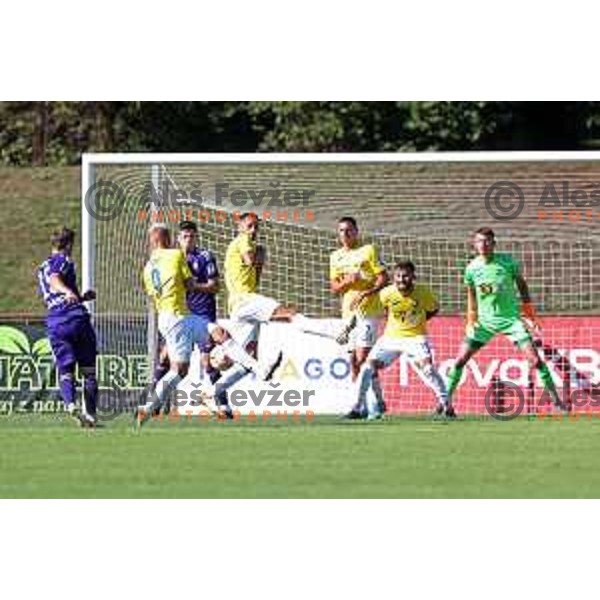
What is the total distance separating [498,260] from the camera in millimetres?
23891

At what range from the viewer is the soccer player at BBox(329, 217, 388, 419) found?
77.7ft

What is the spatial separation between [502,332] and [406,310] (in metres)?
1.02

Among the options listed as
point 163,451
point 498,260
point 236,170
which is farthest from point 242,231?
point 163,451

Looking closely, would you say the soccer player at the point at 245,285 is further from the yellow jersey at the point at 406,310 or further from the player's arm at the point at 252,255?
the yellow jersey at the point at 406,310

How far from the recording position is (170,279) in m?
23.2

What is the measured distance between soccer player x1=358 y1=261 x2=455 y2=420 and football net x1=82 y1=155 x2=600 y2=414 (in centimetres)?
100

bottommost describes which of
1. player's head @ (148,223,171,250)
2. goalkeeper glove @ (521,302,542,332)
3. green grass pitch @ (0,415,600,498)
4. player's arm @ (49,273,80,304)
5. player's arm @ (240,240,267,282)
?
green grass pitch @ (0,415,600,498)

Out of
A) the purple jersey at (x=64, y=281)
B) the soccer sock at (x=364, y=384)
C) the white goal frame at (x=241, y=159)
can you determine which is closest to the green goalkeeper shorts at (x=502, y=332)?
the soccer sock at (x=364, y=384)

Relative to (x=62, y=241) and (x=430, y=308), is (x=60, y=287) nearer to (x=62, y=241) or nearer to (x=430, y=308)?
(x=62, y=241)

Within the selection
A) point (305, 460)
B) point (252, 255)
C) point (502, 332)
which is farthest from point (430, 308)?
point (305, 460)

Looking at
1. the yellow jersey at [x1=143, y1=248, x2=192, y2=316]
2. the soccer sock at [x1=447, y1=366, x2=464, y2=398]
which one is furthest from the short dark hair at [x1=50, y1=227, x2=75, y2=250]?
the soccer sock at [x1=447, y1=366, x2=464, y2=398]

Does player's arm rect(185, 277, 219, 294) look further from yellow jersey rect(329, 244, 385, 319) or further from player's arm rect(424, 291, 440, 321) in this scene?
player's arm rect(424, 291, 440, 321)

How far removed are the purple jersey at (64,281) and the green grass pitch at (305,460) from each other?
1147 millimetres

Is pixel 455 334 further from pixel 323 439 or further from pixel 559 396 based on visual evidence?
pixel 323 439
